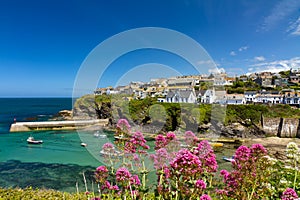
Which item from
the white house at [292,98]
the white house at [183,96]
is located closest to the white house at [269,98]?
the white house at [292,98]

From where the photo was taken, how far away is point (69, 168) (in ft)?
55.5

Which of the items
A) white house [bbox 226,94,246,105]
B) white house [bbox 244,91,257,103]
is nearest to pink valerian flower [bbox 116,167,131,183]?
white house [bbox 226,94,246,105]

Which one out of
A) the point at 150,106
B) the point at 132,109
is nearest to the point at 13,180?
the point at 132,109

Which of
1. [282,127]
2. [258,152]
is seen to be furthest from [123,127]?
[282,127]

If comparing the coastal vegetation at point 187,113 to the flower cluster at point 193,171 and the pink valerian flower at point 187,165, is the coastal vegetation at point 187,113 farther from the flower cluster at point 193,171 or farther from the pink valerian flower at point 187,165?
the pink valerian flower at point 187,165

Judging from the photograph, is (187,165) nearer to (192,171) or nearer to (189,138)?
(192,171)

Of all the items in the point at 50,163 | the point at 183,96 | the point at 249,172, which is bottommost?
the point at 50,163

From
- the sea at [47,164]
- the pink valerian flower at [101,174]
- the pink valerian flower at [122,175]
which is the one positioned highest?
the pink valerian flower at [122,175]

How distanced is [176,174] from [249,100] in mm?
50600

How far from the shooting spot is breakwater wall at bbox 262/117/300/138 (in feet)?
99.6

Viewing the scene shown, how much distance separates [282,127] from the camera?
1226 inches

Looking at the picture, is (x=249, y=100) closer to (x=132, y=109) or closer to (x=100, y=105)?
(x=132, y=109)

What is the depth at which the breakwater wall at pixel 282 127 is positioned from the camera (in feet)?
→ 99.6

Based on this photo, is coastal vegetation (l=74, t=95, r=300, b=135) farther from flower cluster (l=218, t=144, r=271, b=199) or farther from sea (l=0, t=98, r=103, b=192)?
flower cluster (l=218, t=144, r=271, b=199)
